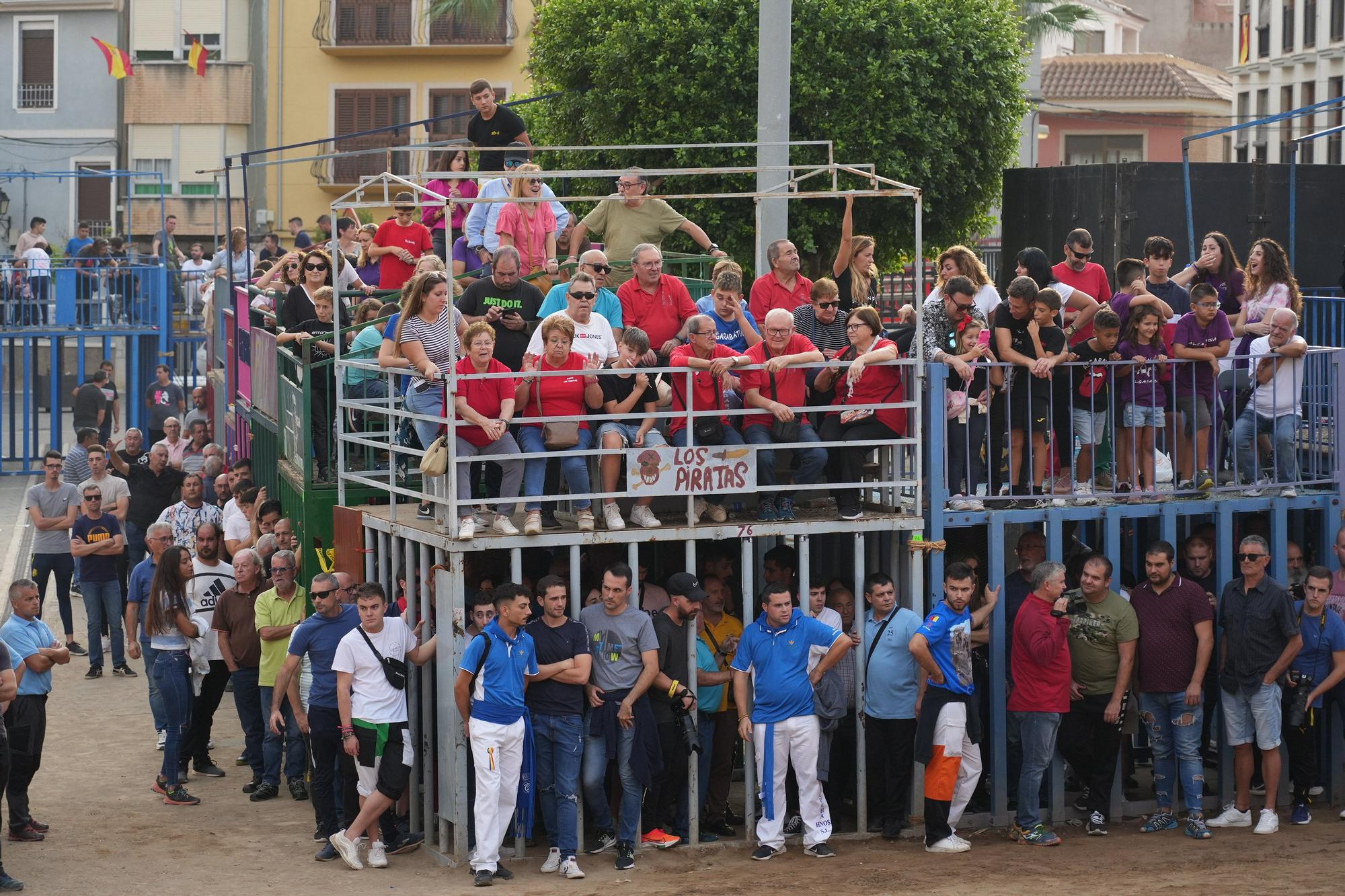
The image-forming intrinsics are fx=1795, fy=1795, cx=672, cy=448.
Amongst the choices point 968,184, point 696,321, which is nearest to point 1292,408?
point 696,321

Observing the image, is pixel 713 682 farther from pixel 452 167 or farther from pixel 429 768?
pixel 452 167

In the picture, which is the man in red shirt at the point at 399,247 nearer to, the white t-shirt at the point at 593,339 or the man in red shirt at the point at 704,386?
the white t-shirt at the point at 593,339

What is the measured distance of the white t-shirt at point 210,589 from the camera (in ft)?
45.9

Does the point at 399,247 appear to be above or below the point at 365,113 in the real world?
below

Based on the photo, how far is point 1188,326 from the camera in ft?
43.3

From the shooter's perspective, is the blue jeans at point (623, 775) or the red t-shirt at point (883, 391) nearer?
the blue jeans at point (623, 775)

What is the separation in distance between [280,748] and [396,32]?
32365mm

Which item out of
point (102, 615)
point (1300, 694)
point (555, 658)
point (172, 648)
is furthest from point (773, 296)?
point (102, 615)

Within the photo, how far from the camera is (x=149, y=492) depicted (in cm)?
1853

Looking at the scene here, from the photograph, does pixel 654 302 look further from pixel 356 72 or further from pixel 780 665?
pixel 356 72

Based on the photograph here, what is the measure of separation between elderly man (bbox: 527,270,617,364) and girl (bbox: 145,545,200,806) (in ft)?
11.5

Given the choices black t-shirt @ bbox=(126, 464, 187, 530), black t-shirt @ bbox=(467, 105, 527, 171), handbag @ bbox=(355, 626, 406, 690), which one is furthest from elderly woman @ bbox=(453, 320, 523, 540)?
black t-shirt @ bbox=(126, 464, 187, 530)

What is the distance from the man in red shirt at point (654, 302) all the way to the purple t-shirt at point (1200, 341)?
3601 millimetres

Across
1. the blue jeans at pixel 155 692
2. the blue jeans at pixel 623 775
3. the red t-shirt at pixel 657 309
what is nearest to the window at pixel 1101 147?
the red t-shirt at pixel 657 309
